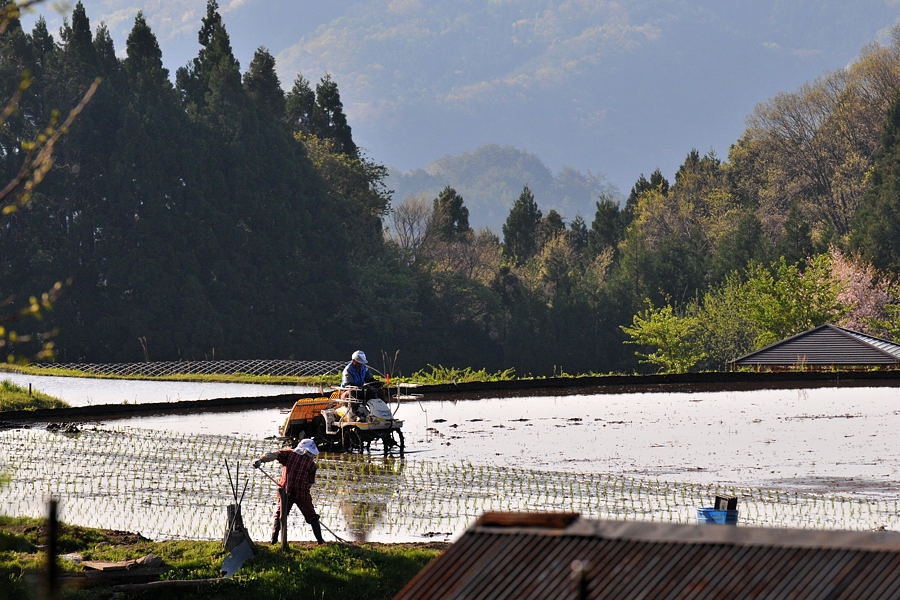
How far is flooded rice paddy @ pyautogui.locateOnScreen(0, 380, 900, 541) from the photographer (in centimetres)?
1836

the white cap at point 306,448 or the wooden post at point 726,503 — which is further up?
the white cap at point 306,448

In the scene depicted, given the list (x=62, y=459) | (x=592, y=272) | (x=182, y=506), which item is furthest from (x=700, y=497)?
(x=592, y=272)

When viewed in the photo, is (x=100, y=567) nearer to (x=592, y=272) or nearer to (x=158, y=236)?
(x=158, y=236)

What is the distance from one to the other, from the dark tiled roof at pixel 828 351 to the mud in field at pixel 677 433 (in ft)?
18.8

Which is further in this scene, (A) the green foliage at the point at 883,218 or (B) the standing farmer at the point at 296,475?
(A) the green foliage at the point at 883,218

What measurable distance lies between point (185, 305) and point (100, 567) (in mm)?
50181

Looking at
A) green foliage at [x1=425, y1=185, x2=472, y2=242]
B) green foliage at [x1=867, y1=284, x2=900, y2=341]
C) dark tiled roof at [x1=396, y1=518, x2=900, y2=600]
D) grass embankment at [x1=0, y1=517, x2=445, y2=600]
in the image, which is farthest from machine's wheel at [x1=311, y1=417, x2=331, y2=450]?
green foliage at [x1=425, y1=185, x2=472, y2=242]

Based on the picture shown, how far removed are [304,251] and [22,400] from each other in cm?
3676

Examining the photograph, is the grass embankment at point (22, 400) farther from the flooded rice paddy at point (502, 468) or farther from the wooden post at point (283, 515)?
the wooden post at point (283, 515)

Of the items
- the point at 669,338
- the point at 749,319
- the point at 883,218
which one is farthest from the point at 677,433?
the point at 883,218

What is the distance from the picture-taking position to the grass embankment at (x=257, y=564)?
506 inches

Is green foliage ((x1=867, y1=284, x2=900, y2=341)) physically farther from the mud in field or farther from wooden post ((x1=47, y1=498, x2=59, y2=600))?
wooden post ((x1=47, y1=498, x2=59, y2=600))

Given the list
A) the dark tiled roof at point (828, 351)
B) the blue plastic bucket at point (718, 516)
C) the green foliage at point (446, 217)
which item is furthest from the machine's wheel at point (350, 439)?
the green foliage at point (446, 217)

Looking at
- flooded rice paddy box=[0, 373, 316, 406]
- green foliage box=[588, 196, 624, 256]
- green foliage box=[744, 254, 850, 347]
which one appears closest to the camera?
flooded rice paddy box=[0, 373, 316, 406]
